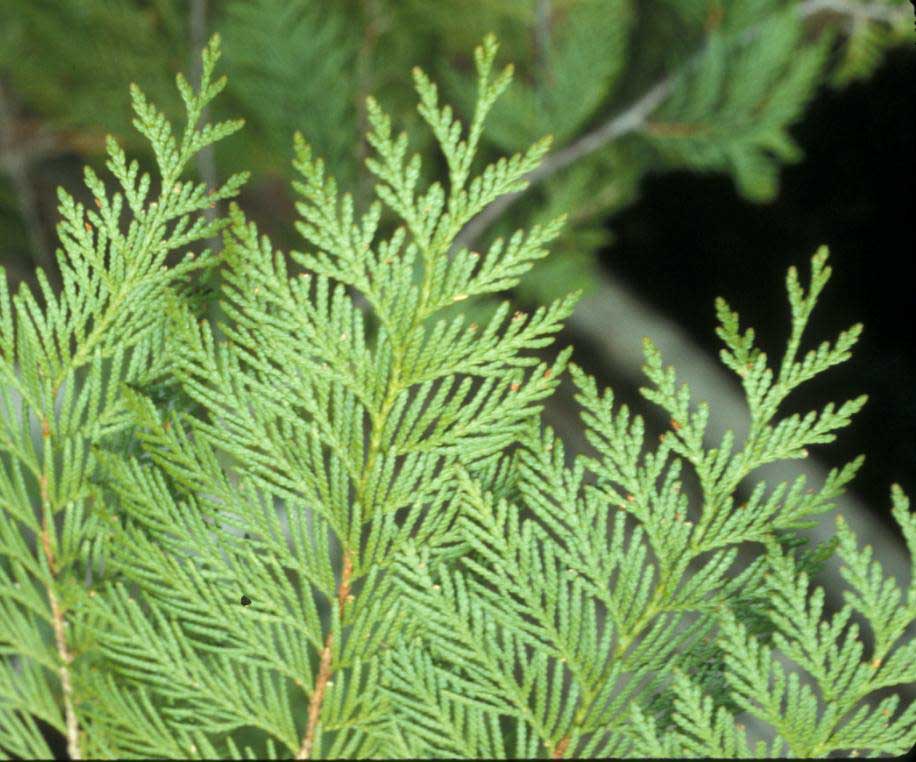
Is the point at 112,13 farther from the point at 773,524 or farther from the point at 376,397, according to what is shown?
the point at 773,524

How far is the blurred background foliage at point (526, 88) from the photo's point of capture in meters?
0.95

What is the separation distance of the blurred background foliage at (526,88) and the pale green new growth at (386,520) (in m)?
0.52

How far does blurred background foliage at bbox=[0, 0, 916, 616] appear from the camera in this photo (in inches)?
37.4

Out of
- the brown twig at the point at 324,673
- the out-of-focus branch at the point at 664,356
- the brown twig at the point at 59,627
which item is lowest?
the brown twig at the point at 324,673

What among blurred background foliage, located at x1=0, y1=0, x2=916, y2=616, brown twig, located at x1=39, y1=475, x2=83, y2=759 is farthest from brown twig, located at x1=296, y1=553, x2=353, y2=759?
blurred background foliage, located at x1=0, y1=0, x2=916, y2=616

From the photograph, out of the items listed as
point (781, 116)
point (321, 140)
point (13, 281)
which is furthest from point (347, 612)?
point (13, 281)

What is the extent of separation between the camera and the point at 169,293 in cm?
37

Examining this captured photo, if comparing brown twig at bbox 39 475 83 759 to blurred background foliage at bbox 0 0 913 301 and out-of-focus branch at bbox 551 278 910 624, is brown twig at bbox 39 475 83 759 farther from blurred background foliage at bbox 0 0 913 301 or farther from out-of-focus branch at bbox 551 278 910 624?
out-of-focus branch at bbox 551 278 910 624

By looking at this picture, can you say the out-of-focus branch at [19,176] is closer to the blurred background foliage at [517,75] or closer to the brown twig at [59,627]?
the blurred background foliage at [517,75]

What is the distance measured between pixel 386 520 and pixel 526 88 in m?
0.79

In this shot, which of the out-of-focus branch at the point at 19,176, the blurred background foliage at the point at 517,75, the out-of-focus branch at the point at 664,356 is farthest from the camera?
the out-of-focus branch at the point at 664,356

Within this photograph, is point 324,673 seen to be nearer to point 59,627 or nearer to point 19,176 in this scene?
point 59,627

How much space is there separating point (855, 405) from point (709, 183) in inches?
45.9

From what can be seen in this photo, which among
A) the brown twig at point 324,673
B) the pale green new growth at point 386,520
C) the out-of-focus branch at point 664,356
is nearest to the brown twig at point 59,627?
the pale green new growth at point 386,520
